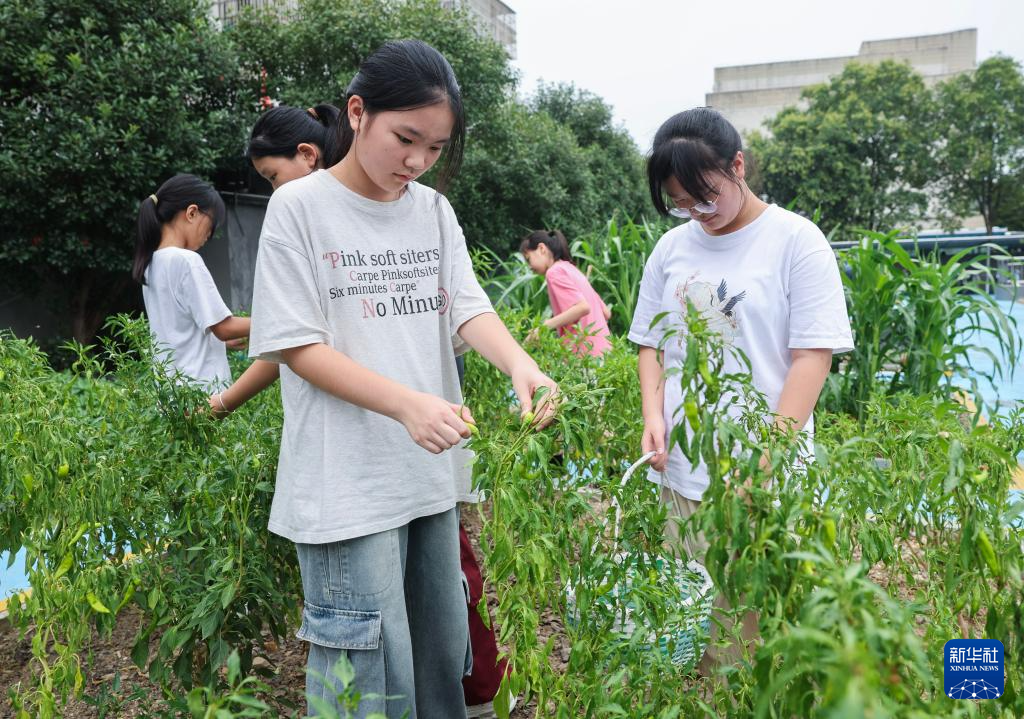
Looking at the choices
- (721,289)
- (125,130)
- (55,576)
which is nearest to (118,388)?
(55,576)

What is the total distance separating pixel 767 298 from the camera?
65.9 inches

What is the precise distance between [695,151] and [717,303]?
31 centimetres

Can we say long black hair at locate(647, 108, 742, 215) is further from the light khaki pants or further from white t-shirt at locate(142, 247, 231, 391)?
white t-shirt at locate(142, 247, 231, 391)

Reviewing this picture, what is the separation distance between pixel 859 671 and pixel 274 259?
1.06 m

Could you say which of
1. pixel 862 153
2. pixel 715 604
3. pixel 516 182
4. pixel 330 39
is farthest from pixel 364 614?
pixel 862 153

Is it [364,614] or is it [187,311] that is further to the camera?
[187,311]

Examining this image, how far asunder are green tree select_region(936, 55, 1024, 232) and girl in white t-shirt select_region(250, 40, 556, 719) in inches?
1077

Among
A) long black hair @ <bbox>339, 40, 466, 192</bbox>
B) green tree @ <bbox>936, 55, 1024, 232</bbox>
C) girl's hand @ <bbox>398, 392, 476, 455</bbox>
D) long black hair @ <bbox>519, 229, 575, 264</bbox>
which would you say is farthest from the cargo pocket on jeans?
green tree @ <bbox>936, 55, 1024, 232</bbox>

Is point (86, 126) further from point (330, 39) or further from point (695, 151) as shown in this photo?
point (695, 151)

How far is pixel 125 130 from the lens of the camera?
740 cm

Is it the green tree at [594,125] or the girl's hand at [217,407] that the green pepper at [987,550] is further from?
the green tree at [594,125]

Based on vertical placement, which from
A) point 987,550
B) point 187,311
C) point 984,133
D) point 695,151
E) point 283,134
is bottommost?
point 987,550

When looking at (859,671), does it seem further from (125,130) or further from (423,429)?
(125,130)

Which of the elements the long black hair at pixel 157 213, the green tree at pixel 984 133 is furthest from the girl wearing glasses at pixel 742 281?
the green tree at pixel 984 133
